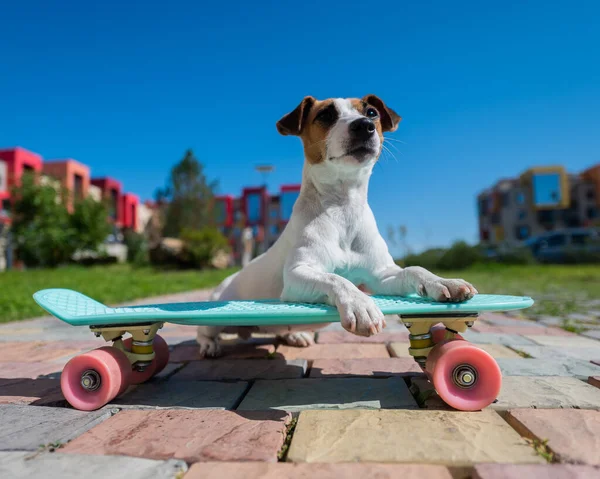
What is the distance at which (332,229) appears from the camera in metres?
2.24

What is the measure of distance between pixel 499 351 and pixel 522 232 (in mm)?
40820

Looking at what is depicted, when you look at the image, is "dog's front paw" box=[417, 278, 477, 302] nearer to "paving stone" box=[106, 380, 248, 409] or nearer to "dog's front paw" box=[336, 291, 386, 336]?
"dog's front paw" box=[336, 291, 386, 336]

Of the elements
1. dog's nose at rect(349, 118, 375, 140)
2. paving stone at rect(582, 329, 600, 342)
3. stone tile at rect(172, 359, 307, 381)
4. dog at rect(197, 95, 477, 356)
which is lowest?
paving stone at rect(582, 329, 600, 342)

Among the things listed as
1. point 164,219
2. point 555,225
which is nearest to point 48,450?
point 164,219

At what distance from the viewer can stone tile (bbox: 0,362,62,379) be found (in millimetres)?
2297

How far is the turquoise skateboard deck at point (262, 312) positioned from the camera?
5.46 feet

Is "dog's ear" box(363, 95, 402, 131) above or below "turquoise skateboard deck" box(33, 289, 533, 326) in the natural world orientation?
above

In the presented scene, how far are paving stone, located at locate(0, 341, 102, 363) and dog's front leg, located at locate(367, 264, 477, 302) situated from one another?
2148mm

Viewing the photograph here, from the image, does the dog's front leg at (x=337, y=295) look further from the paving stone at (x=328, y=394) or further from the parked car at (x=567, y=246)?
the parked car at (x=567, y=246)

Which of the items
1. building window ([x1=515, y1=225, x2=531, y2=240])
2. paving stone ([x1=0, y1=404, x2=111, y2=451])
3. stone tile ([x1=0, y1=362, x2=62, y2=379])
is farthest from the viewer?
building window ([x1=515, y1=225, x2=531, y2=240])

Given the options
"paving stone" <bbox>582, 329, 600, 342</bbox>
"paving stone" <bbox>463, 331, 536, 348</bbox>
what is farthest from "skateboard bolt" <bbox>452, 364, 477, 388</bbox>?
"paving stone" <bbox>582, 329, 600, 342</bbox>

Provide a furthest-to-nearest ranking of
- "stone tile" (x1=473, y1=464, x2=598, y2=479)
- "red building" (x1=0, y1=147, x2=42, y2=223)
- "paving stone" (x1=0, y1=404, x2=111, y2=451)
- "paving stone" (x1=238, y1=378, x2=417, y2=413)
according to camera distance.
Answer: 1. "red building" (x1=0, y1=147, x2=42, y2=223)
2. "paving stone" (x1=238, y1=378, x2=417, y2=413)
3. "paving stone" (x1=0, y1=404, x2=111, y2=451)
4. "stone tile" (x1=473, y1=464, x2=598, y2=479)

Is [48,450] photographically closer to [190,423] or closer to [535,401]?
[190,423]

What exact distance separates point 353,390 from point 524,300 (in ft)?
2.65
